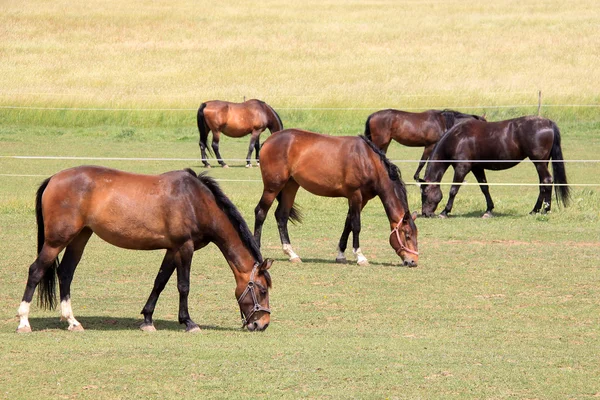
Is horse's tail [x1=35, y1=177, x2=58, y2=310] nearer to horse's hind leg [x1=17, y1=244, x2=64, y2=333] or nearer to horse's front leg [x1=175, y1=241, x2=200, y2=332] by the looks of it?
horse's hind leg [x1=17, y1=244, x2=64, y2=333]

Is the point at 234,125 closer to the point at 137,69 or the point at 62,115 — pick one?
the point at 62,115

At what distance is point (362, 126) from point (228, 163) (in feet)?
27.8

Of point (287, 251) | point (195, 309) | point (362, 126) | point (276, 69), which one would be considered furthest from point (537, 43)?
point (195, 309)

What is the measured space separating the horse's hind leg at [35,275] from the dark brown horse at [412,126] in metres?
14.7

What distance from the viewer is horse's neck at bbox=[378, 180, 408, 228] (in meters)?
12.5

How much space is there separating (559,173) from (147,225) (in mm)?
10733

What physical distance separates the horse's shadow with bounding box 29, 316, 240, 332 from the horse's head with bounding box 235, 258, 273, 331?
11.0 inches

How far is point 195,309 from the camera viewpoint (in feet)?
32.7

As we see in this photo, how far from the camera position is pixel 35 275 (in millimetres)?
8578

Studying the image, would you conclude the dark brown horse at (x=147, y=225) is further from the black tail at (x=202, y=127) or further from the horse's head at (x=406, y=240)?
the black tail at (x=202, y=127)

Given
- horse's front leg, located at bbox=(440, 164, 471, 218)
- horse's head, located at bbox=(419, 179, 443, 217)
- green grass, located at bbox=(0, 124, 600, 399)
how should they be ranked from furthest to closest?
horse's front leg, located at bbox=(440, 164, 471, 218) → horse's head, located at bbox=(419, 179, 443, 217) → green grass, located at bbox=(0, 124, 600, 399)

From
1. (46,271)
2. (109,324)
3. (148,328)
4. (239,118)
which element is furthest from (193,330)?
(239,118)

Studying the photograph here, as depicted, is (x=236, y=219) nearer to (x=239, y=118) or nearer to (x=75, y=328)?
(x=75, y=328)

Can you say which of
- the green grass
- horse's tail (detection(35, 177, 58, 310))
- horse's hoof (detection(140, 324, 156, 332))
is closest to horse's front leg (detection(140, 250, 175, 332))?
horse's hoof (detection(140, 324, 156, 332))
